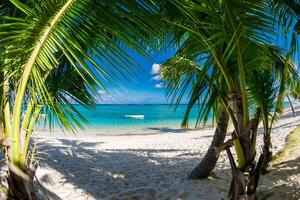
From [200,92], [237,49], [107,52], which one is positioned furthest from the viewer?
[200,92]

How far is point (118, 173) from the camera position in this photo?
6172 mm

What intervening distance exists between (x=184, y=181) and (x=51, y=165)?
255 centimetres

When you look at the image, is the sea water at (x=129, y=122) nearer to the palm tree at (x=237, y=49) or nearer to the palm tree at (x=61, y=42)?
the palm tree at (x=61, y=42)

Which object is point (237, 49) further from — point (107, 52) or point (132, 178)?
point (132, 178)

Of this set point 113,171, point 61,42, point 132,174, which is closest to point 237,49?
point 61,42

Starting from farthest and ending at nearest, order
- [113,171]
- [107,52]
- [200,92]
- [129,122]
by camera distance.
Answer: [129,122] → [113,171] → [200,92] → [107,52]

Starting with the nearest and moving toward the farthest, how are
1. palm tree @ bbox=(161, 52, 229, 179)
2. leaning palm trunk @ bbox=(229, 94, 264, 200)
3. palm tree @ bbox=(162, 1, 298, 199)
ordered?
1. palm tree @ bbox=(162, 1, 298, 199)
2. leaning palm trunk @ bbox=(229, 94, 264, 200)
3. palm tree @ bbox=(161, 52, 229, 179)

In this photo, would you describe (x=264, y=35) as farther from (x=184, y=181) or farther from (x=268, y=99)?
(x=184, y=181)

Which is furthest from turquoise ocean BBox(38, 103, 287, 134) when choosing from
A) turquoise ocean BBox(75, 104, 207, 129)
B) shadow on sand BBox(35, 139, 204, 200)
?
shadow on sand BBox(35, 139, 204, 200)

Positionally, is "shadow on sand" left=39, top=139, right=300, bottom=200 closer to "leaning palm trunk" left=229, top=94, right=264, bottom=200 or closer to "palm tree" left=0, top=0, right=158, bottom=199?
"leaning palm trunk" left=229, top=94, right=264, bottom=200

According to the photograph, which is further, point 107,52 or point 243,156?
point 243,156

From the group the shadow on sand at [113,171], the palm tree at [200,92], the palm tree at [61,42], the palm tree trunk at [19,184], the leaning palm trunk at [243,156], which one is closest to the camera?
the palm tree at [61,42]

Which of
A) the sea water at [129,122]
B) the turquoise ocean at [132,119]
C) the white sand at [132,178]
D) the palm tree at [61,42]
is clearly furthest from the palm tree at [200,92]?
the turquoise ocean at [132,119]

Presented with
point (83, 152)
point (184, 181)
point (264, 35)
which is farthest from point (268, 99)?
point (83, 152)
